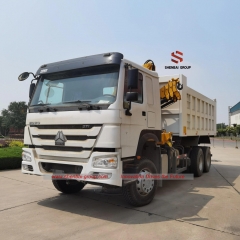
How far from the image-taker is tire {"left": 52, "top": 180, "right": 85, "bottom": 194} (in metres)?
5.64

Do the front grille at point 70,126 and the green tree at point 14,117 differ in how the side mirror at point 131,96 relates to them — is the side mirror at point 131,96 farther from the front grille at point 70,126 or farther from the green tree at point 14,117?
the green tree at point 14,117

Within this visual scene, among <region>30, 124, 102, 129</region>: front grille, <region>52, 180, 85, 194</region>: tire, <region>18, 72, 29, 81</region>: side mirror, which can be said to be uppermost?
<region>18, 72, 29, 81</region>: side mirror

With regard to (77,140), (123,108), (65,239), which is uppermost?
(123,108)

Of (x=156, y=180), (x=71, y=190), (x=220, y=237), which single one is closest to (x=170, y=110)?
(x=156, y=180)

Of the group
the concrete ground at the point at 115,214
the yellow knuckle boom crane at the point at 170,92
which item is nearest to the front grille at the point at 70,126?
the concrete ground at the point at 115,214

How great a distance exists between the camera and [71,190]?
19.2 feet

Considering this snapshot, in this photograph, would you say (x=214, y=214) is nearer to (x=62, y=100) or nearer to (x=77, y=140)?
(x=77, y=140)

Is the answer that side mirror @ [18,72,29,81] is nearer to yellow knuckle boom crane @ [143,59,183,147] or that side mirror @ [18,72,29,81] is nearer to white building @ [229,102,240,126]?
yellow knuckle boom crane @ [143,59,183,147]

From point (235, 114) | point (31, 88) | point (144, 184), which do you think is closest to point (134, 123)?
point (144, 184)

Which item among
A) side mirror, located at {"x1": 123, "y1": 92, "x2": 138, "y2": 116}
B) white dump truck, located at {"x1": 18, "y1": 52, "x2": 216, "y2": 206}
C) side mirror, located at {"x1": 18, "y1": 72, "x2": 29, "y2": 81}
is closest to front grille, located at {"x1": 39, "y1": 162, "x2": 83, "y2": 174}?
white dump truck, located at {"x1": 18, "y1": 52, "x2": 216, "y2": 206}

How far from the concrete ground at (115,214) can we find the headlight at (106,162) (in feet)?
3.03

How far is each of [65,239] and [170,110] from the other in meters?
4.35

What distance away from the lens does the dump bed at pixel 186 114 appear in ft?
21.7

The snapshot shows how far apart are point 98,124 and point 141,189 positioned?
1599mm
